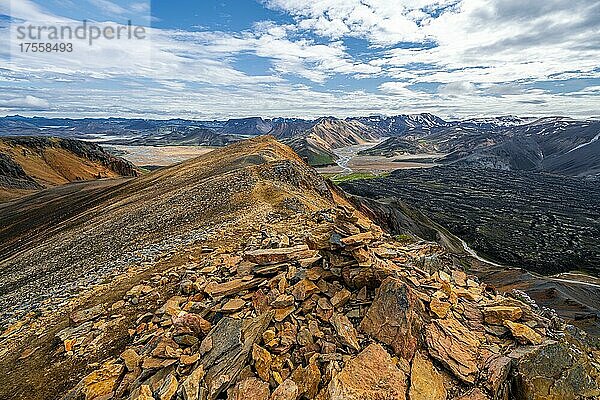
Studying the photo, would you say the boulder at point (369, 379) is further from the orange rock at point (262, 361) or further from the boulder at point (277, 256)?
the boulder at point (277, 256)

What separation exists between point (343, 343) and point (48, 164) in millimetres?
123549

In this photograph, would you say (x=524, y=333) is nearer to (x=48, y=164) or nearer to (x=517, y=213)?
(x=48, y=164)

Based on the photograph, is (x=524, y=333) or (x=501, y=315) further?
(x=501, y=315)

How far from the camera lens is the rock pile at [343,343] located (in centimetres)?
841

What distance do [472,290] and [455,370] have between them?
457cm

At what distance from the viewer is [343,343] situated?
30.2ft

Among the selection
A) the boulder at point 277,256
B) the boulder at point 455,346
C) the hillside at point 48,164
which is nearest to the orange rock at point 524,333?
the boulder at point 455,346

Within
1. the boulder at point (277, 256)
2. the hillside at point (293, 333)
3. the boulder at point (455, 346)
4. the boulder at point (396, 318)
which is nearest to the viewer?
the hillside at point (293, 333)

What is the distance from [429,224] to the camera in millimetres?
87250

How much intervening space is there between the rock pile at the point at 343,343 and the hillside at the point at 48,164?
280ft

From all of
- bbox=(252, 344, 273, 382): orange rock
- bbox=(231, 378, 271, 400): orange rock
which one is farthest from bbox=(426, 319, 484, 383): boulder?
bbox=(231, 378, 271, 400): orange rock

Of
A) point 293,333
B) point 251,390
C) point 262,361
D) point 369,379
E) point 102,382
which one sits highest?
point 293,333

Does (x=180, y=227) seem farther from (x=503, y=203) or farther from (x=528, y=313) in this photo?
(x=503, y=203)

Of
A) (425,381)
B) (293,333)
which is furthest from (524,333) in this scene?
(293,333)
